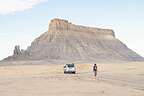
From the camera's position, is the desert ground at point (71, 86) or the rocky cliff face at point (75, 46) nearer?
the desert ground at point (71, 86)

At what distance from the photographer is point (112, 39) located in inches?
7357

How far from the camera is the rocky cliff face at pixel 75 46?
156 meters

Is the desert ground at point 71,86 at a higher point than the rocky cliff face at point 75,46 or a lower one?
lower

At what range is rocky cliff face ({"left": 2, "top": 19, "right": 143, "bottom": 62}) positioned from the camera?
15588 cm

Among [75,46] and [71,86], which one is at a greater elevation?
[75,46]

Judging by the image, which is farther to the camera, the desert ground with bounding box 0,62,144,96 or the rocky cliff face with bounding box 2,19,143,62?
the rocky cliff face with bounding box 2,19,143,62

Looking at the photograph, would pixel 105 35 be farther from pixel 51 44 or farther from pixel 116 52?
pixel 51 44

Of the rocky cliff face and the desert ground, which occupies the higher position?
the rocky cliff face

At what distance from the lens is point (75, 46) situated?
16138 cm

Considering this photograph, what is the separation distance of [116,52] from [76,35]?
20.2 m

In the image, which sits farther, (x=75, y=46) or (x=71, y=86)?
(x=75, y=46)

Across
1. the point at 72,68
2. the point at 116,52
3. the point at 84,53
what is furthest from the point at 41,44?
the point at 72,68

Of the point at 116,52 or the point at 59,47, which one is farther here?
the point at 116,52

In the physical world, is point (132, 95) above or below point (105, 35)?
below
